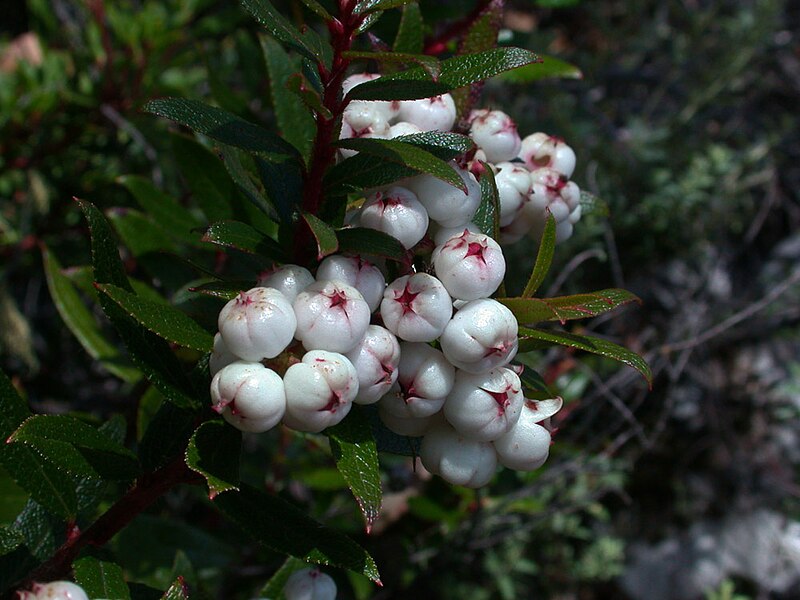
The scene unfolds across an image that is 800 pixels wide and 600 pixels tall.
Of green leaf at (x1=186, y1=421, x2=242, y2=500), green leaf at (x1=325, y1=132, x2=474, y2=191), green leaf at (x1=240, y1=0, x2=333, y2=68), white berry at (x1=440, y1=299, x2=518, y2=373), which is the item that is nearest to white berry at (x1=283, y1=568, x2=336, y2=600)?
green leaf at (x1=186, y1=421, x2=242, y2=500)

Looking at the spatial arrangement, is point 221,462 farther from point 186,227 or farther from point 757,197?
point 757,197

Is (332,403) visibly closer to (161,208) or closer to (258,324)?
(258,324)

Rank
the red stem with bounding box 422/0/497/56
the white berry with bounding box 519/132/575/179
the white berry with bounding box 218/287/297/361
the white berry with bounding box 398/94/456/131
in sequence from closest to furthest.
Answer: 1. the white berry with bounding box 218/287/297/361
2. the white berry with bounding box 398/94/456/131
3. the white berry with bounding box 519/132/575/179
4. the red stem with bounding box 422/0/497/56

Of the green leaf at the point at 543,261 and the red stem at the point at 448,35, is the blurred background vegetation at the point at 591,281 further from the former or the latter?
the green leaf at the point at 543,261

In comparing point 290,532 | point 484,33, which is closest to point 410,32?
point 484,33

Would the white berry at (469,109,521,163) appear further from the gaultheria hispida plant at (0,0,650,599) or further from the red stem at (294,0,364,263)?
the red stem at (294,0,364,263)

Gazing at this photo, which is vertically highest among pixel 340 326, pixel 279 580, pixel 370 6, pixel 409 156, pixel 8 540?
pixel 370 6

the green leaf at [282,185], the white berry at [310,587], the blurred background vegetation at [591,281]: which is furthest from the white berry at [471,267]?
the blurred background vegetation at [591,281]
